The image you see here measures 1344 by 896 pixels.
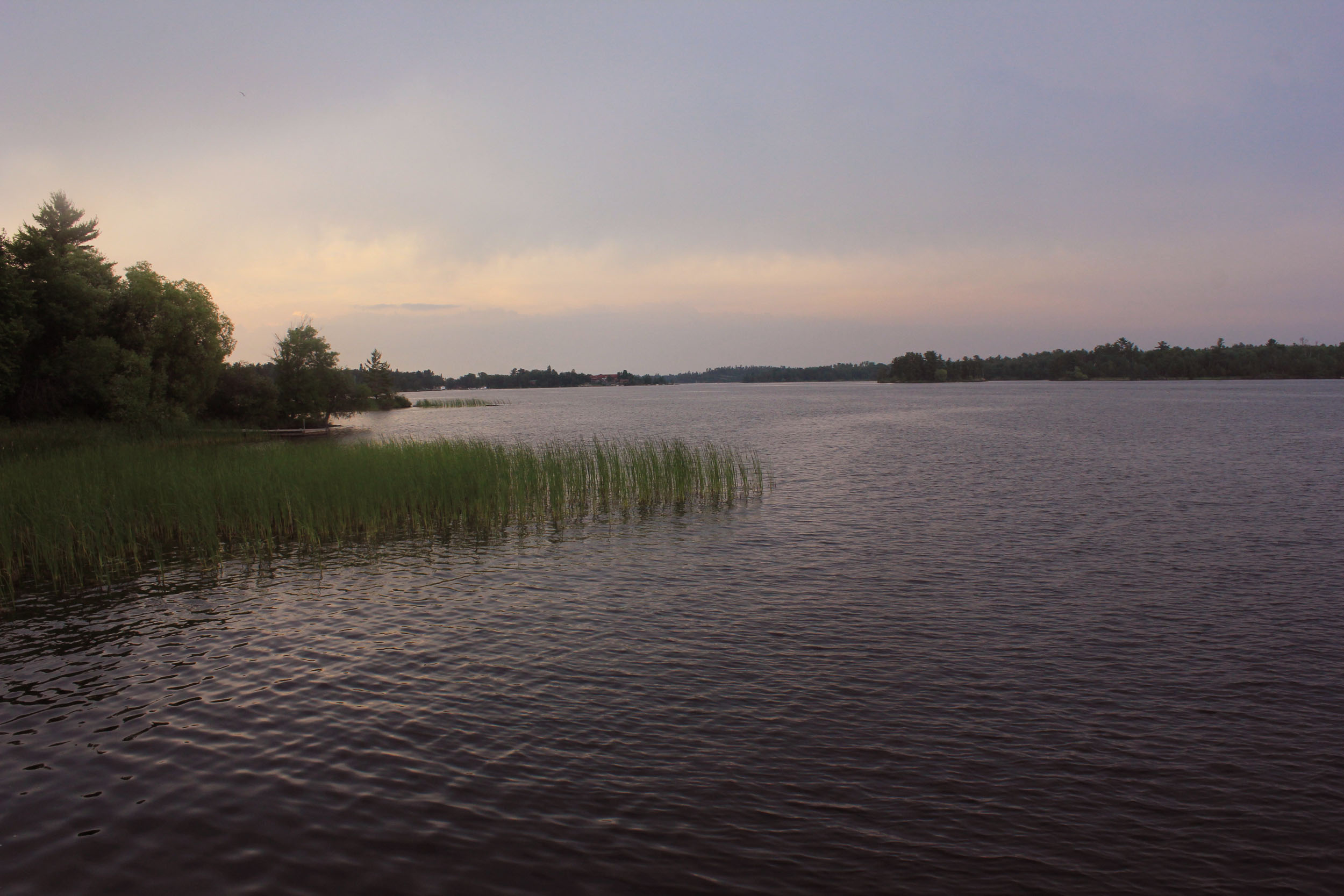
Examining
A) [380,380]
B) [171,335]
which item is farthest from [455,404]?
[171,335]

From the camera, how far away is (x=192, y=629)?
1169cm

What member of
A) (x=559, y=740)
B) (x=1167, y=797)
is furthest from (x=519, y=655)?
(x=1167, y=797)

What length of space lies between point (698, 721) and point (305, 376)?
6650cm

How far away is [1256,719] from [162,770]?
11532mm

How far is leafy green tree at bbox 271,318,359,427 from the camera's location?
65.1 meters

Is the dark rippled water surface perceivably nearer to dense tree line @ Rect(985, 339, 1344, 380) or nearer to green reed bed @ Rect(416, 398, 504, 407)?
green reed bed @ Rect(416, 398, 504, 407)

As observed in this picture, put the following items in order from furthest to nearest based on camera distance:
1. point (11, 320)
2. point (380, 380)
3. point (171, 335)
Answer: point (380, 380), point (171, 335), point (11, 320)

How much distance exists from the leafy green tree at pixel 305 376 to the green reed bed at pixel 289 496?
39.5m

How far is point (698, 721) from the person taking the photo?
845 centimetres

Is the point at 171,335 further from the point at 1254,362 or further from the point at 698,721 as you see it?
the point at 1254,362

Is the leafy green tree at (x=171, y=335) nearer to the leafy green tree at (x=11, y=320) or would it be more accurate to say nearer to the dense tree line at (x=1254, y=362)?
the leafy green tree at (x=11, y=320)

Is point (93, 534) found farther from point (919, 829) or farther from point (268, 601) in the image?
point (919, 829)

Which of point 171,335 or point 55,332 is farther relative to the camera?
point 171,335

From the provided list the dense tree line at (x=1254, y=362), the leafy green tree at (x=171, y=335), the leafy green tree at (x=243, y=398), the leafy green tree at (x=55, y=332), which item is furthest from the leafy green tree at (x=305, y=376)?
the dense tree line at (x=1254, y=362)
